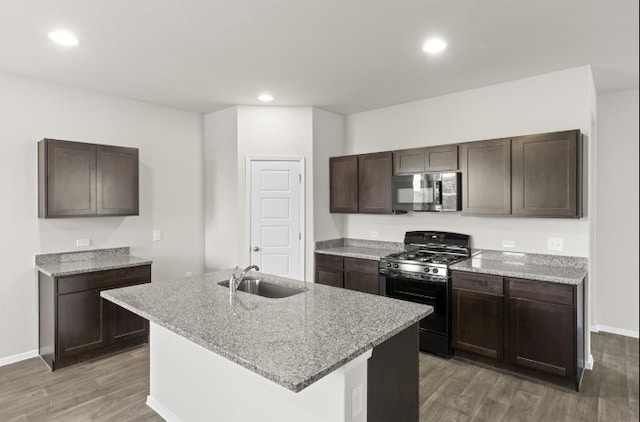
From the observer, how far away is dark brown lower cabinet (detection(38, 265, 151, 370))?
131 inches

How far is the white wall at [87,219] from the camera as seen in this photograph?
351 centimetres

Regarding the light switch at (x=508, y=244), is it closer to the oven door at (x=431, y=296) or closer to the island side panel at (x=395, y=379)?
the oven door at (x=431, y=296)

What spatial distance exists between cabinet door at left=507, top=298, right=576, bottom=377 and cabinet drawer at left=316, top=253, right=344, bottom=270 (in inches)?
74.4

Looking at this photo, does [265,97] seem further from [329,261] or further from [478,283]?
[478,283]

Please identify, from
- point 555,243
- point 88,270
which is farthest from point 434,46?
point 88,270

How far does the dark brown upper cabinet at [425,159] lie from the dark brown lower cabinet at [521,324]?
1.13 m

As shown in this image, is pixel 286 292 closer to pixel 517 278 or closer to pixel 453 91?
pixel 517 278

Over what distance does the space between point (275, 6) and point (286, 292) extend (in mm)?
1922

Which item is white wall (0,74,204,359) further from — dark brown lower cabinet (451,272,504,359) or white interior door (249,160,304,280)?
dark brown lower cabinet (451,272,504,359)

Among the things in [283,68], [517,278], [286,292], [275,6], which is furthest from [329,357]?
[283,68]

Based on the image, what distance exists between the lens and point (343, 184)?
475 cm

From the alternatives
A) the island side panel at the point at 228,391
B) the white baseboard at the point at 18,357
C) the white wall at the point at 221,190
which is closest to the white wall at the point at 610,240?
the island side panel at the point at 228,391

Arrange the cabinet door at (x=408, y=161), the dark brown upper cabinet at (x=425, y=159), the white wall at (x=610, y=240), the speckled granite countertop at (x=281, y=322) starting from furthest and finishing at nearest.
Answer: the cabinet door at (x=408, y=161) < the dark brown upper cabinet at (x=425, y=159) < the white wall at (x=610, y=240) < the speckled granite countertop at (x=281, y=322)

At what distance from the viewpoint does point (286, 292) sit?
2.77m
